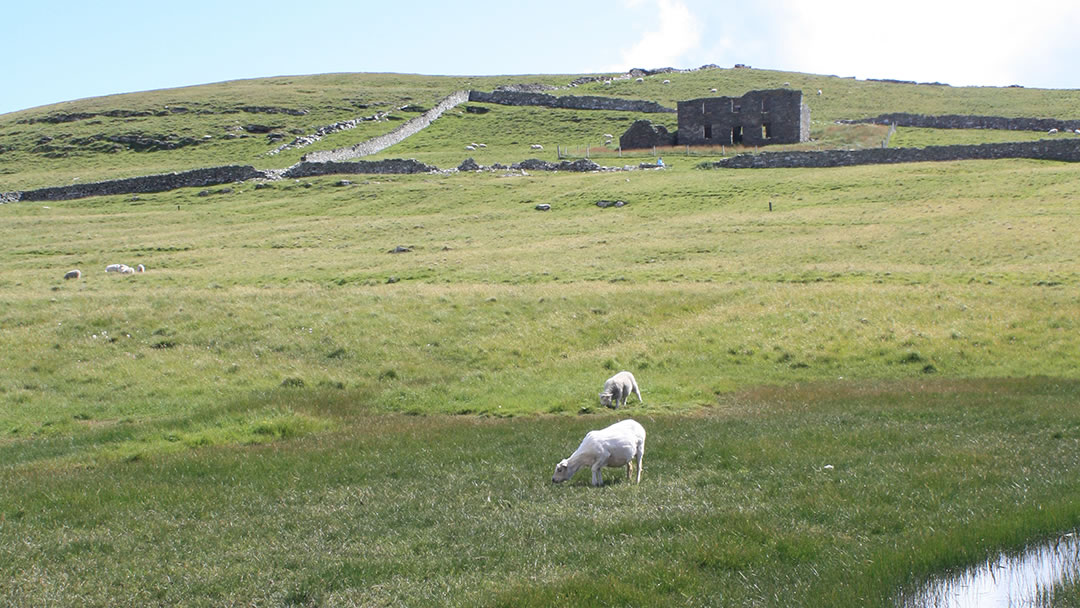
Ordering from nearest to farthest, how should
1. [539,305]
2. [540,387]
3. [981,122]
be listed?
[540,387]
[539,305]
[981,122]

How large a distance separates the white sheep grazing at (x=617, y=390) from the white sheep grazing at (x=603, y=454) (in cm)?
682

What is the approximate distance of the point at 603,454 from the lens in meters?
13.6

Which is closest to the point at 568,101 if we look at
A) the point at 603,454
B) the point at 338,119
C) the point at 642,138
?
the point at 338,119

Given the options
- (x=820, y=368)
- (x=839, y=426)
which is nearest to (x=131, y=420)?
(x=839, y=426)

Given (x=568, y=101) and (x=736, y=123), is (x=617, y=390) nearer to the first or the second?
(x=736, y=123)

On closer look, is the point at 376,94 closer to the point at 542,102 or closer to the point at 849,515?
the point at 542,102

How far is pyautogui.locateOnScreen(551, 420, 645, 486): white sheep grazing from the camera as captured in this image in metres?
13.7

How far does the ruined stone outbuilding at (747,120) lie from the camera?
253ft

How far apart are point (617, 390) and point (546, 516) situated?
30.5ft

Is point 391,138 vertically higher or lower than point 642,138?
higher

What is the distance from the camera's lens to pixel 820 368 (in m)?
25.1

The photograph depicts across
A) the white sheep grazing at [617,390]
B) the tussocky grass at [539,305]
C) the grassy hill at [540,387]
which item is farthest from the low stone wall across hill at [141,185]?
the white sheep grazing at [617,390]

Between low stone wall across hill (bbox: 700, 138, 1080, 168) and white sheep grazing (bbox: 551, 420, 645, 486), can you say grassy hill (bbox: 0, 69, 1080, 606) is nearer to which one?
white sheep grazing (bbox: 551, 420, 645, 486)

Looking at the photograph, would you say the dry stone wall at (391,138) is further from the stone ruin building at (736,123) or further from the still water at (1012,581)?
the still water at (1012,581)
